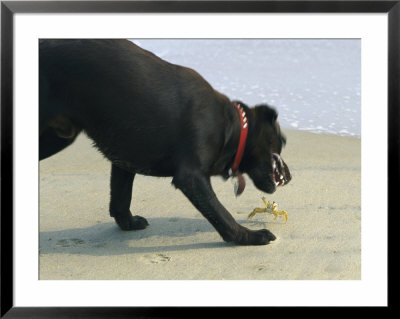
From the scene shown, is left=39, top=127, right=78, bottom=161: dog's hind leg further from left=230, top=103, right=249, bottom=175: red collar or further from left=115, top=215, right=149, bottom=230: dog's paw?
left=230, top=103, right=249, bottom=175: red collar

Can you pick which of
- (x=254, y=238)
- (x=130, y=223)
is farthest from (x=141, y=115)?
(x=254, y=238)

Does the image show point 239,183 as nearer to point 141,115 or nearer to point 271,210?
point 271,210

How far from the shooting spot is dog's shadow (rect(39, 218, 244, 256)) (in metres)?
3.97

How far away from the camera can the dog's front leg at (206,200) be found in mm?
3781

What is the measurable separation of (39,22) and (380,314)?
2.46 metres

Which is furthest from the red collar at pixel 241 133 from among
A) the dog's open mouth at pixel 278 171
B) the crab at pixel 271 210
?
the crab at pixel 271 210

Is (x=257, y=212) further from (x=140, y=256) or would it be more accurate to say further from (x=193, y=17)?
(x=193, y=17)

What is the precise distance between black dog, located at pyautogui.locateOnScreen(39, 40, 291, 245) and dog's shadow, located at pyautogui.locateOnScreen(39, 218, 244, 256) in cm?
40

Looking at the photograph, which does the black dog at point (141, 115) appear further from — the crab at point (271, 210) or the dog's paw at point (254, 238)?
the crab at point (271, 210)

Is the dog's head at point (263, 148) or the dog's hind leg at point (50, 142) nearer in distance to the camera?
the dog's hind leg at point (50, 142)

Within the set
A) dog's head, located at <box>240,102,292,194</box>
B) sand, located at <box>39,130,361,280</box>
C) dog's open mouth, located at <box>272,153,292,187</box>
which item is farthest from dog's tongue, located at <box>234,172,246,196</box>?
sand, located at <box>39,130,361,280</box>

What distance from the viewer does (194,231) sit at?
14.1 ft

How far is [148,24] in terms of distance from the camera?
10.6 feet

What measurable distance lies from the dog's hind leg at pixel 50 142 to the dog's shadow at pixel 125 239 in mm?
668
